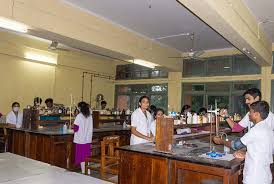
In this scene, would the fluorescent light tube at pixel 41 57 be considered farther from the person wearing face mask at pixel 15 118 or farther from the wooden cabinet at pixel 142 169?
the wooden cabinet at pixel 142 169

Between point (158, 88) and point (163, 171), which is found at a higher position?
point (158, 88)

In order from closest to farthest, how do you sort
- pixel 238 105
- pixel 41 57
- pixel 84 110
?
pixel 84 110 → pixel 238 105 → pixel 41 57

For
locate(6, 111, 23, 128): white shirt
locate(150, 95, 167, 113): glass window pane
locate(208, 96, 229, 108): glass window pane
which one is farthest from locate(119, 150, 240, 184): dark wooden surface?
locate(150, 95, 167, 113): glass window pane

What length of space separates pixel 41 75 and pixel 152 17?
461cm

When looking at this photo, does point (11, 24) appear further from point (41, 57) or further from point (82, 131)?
point (41, 57)

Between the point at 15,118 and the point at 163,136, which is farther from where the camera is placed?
the point at 15,118

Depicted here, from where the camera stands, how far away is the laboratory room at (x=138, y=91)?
2.86 m

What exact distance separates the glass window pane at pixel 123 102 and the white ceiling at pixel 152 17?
3.88 m

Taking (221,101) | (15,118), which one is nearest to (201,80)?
(221,101)

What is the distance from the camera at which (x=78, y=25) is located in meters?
5.04

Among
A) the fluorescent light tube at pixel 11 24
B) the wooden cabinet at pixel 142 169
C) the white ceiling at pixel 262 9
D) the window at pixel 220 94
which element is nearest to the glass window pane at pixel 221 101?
the window at pixel 220 94

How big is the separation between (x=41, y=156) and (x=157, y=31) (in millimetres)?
3871

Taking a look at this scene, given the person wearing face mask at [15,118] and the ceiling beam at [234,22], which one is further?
the person wearing face mask at [15,118]

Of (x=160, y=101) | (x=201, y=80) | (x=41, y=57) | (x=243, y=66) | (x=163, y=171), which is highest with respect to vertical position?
(x=41, y=57)
